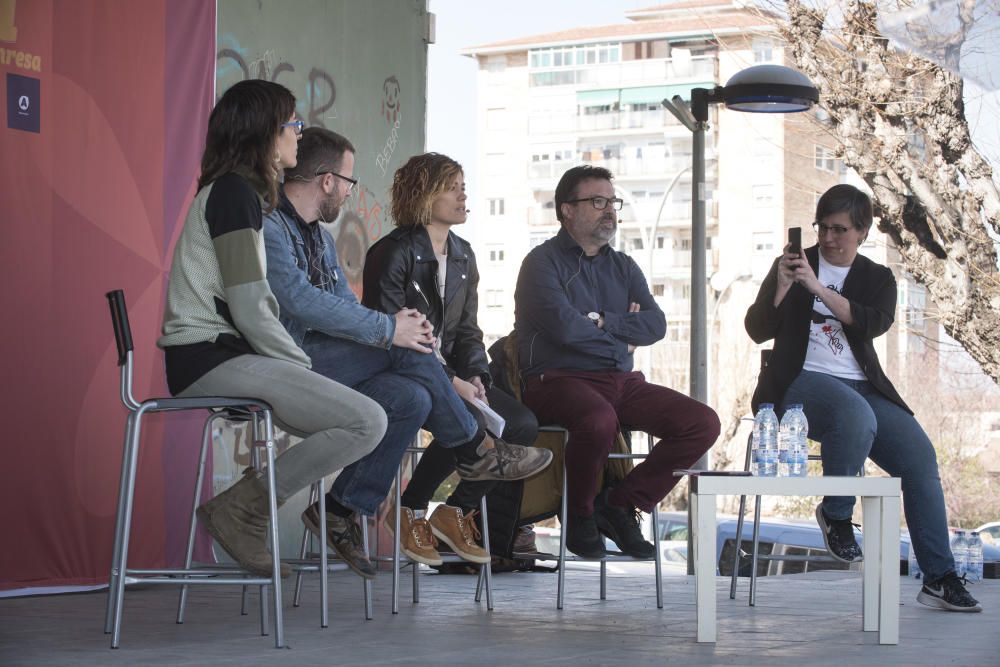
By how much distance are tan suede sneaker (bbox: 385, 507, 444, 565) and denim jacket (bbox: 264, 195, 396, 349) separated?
2.16 feet

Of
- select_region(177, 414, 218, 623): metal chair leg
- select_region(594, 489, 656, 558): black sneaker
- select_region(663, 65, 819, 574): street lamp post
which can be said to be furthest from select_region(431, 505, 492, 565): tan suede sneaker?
select_region(663, 65, 819, 574): street lamp post

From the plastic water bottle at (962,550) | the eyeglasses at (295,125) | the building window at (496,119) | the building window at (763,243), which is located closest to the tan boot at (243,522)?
the eyeglasses at (295,125)

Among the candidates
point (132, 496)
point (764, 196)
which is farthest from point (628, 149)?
point (132, 496)

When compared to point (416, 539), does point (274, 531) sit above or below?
above

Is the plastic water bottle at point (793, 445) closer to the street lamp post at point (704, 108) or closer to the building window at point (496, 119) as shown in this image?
the street lamp post at point (704, 108)

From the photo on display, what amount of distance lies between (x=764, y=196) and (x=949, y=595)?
46684mm

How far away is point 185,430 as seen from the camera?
6109 mm

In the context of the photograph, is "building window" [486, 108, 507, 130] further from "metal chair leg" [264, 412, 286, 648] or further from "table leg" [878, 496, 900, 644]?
"metal chair leg" [264, 412, 286, 648]

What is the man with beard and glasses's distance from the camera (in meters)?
4.45

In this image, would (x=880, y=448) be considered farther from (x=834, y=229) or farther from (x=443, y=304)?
(x=443, y=304)

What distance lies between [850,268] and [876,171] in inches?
252

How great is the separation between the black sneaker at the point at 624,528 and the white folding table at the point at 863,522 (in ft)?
3.09

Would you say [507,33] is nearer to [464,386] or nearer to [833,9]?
[833,9]

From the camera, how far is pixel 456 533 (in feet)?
16.0
